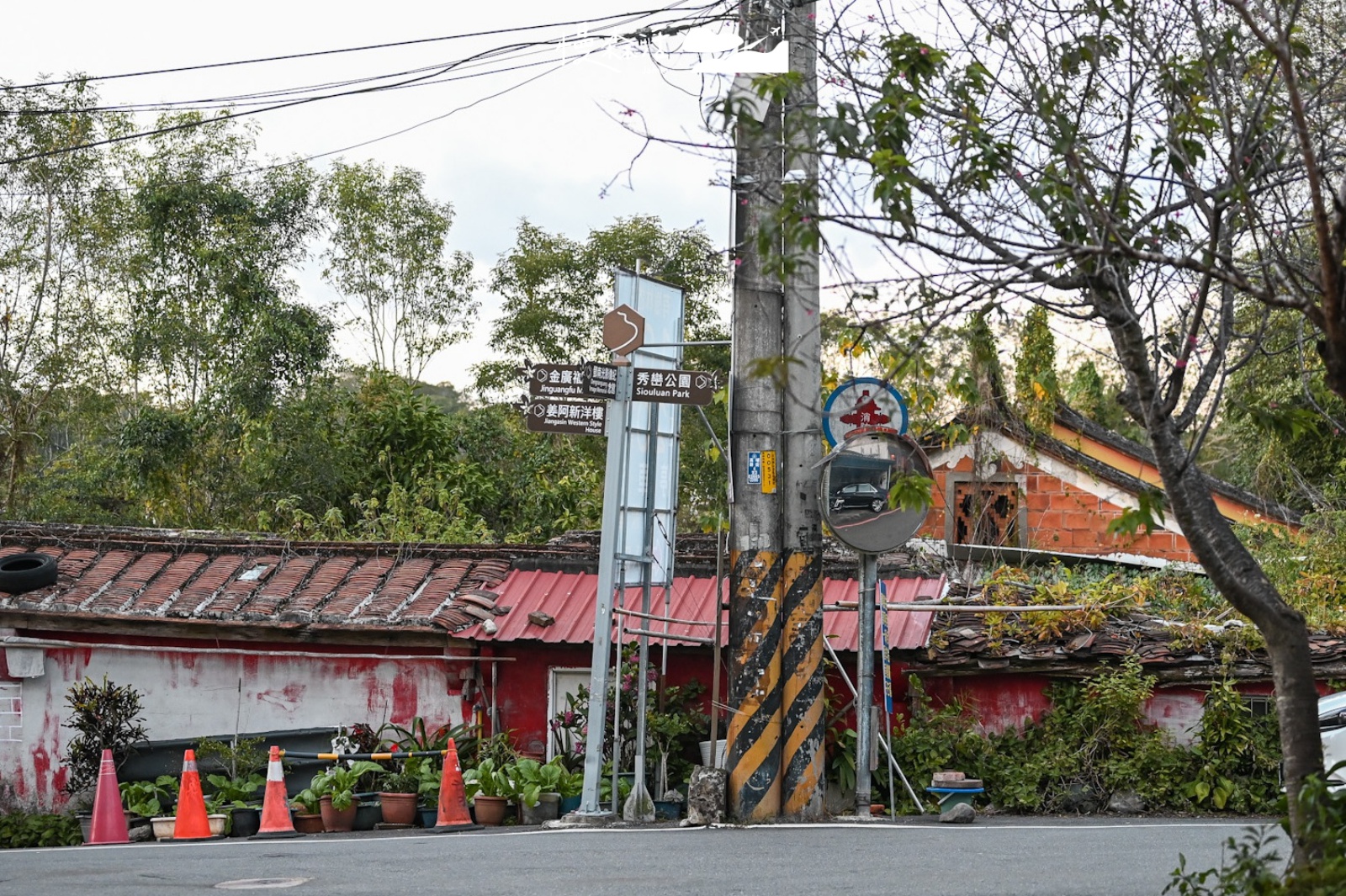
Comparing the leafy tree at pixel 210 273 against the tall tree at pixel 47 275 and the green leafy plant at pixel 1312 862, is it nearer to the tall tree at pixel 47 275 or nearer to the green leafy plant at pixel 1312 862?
the tall tree at pixel 47 275

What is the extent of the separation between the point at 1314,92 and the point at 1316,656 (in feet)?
27.6

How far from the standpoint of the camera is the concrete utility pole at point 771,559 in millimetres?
12281

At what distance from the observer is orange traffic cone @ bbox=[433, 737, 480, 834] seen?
13.6 meters

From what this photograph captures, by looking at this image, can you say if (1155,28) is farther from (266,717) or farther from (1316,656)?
(266,717)

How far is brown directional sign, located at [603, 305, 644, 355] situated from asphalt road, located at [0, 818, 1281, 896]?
404 cm

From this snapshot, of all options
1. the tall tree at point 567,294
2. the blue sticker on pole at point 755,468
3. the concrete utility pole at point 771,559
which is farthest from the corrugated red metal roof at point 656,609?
the tall tree at point 567,294

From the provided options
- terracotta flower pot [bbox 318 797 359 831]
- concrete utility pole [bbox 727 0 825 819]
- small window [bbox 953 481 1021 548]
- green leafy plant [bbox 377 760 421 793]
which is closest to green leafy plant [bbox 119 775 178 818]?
terracotta flower pot [bbox 318 797 359 831]

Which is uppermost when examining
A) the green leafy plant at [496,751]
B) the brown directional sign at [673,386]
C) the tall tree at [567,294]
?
the tall tree at [567,294]

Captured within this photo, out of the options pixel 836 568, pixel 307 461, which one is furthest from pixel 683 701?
pixel 307 461

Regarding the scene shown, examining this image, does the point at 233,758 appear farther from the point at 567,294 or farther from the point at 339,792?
the point at 567,294

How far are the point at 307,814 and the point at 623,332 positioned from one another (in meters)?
5.41

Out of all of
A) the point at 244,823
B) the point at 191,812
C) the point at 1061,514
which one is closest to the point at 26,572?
the point at 191,812

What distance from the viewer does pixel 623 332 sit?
13.1 m

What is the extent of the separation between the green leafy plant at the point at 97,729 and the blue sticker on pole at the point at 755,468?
755 cm
